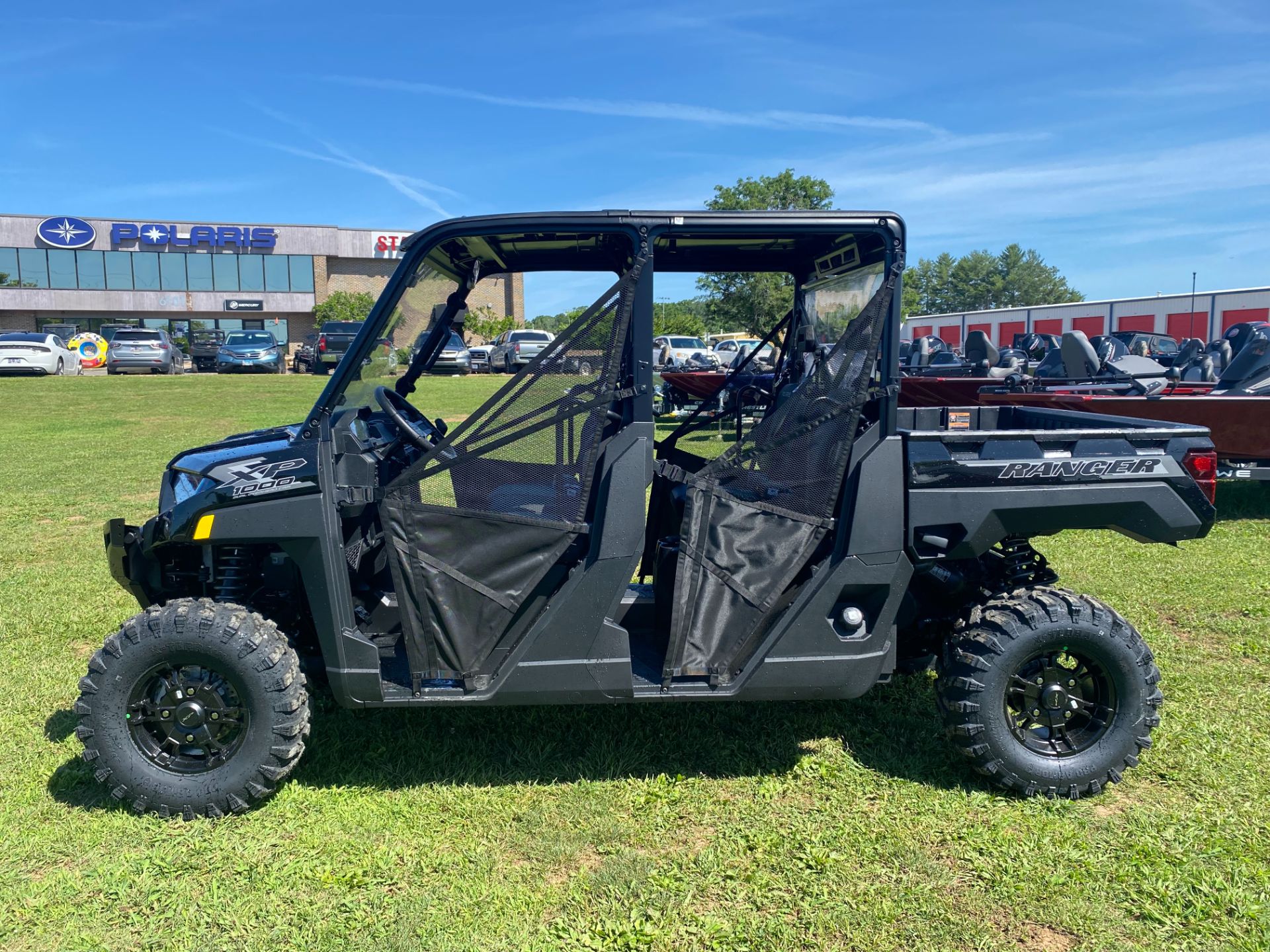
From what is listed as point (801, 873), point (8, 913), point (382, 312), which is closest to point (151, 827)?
point (8, 913)

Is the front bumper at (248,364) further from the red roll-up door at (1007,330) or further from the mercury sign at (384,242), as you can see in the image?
the red roll-up door at (1007,330)

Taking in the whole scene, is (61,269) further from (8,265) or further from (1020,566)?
(1020,566)

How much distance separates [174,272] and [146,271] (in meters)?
1.34

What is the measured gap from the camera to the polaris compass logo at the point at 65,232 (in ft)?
155

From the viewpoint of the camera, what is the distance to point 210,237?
4931 cm

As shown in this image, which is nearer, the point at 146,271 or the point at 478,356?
the point at 478,356

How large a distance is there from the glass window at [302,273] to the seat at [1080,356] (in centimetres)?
4637

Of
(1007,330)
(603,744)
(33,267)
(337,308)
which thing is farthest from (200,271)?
(603,744)

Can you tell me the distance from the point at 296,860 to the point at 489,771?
0.84 m

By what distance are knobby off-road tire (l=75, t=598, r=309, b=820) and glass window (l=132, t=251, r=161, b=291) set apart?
52340 mm

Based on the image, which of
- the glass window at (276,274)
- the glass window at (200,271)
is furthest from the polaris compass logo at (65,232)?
the glass window at (276,274)

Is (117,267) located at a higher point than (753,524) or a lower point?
higher

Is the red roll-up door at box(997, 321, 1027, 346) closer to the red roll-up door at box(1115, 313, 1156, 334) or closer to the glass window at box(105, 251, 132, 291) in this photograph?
the red roll-up door at box(1115, 313, 1156, 334)

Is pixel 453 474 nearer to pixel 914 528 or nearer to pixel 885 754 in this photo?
pixel 914 528
